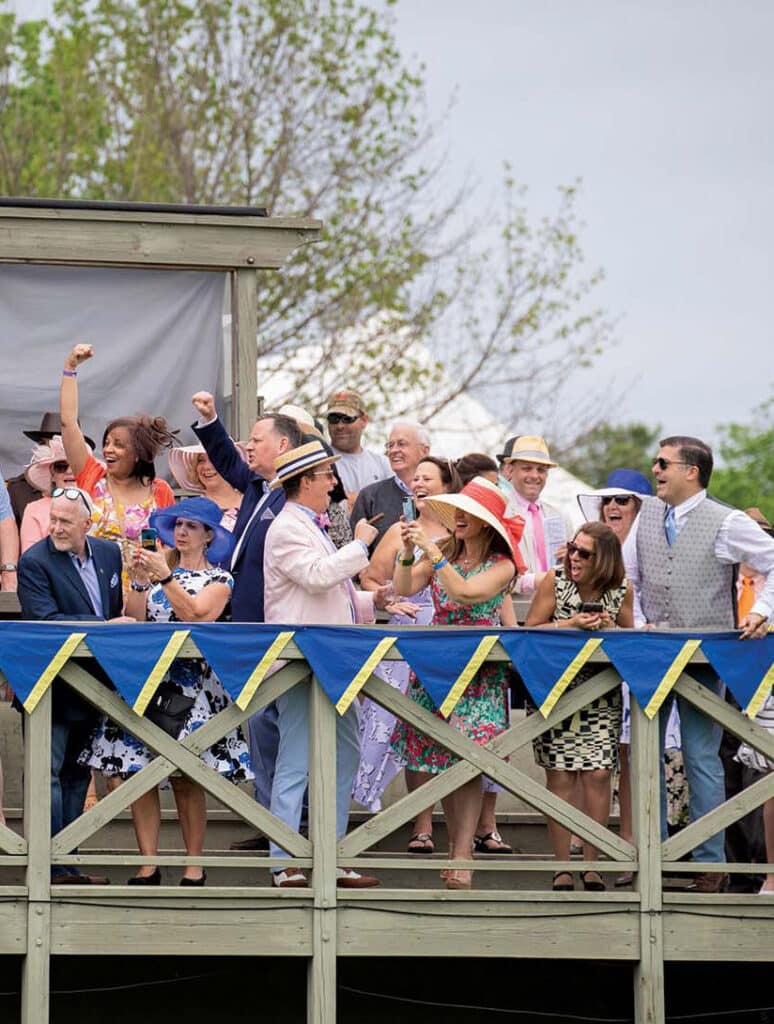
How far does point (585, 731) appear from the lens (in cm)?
848

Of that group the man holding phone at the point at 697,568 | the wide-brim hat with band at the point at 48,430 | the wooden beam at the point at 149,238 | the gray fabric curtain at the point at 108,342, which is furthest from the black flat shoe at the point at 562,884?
the wooden beam at the point at 149,238

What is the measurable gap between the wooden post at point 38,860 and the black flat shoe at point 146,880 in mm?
422

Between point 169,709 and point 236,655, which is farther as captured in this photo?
point 169,709

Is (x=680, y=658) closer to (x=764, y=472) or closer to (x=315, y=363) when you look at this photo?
(x=315, y=363)

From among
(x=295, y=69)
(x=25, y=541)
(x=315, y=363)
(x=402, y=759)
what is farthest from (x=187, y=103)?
(x=402, y=759)

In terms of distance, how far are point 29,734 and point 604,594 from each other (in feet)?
8.01

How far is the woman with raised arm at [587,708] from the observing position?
8445 millimetres

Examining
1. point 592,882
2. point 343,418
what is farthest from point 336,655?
point 343,418

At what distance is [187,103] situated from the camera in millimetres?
22797

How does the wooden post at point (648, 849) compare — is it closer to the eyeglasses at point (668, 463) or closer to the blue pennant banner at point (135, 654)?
the eyeglasses at point (668, 463)

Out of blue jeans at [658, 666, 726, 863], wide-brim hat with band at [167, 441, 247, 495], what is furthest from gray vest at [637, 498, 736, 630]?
wide-brim hat with band at [167, 441, 247, 495]

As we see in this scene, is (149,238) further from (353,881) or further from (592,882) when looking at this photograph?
(592,882)

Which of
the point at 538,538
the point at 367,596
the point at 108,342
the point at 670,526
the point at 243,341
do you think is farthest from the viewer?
the point at 108,342

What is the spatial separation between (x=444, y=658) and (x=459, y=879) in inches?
37.2
